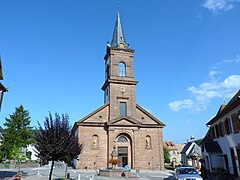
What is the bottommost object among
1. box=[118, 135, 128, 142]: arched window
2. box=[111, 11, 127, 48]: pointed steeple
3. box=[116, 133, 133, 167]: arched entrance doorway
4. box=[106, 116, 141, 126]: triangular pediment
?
box=[116, 133, 133, 167]: arched entrance doorway

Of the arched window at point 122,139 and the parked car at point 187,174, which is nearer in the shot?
the parked car at point 187,174

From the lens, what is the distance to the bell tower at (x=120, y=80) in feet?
115

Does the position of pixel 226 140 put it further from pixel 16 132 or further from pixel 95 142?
pixel 16 132

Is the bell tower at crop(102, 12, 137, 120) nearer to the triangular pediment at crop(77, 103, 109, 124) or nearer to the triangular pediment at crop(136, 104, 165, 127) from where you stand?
the triangular pediment at crop(77, 103, 109, 124)

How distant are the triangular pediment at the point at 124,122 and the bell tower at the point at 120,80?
4.04ft

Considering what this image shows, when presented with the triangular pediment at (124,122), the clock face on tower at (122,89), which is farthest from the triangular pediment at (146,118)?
the clock face on tower at (122,89)

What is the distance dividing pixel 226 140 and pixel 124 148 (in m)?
16.9

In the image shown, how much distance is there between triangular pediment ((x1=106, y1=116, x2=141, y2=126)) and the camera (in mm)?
32650

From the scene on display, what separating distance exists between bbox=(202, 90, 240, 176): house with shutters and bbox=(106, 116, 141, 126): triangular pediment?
39.1ft

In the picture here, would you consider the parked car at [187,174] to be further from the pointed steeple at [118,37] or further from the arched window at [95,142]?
the pointed steeple at [118,37]

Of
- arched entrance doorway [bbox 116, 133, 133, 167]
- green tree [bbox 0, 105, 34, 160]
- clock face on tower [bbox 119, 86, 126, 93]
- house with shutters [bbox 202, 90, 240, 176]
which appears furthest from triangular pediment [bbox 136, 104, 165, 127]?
green tree [bbox 0, 105, 34, 160]

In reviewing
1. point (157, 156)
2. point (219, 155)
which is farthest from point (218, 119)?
point (157, 156)

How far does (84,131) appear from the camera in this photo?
32.3m

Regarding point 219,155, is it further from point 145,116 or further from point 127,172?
point 145,116
